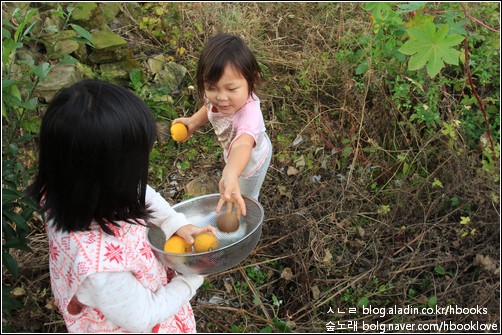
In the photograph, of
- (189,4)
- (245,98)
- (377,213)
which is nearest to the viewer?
(245,98)

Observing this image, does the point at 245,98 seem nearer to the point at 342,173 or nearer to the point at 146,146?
the point at 146,146

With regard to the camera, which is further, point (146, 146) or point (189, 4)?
point (189, 4)

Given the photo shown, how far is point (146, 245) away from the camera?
55.2 inches

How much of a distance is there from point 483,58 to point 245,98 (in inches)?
65.8

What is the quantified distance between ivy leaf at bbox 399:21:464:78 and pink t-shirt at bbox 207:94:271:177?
0.67m

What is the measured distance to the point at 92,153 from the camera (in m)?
1.16

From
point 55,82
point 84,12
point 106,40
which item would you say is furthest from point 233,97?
point 84,12

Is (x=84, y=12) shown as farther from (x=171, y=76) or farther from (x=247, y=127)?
(x=247, y=127)

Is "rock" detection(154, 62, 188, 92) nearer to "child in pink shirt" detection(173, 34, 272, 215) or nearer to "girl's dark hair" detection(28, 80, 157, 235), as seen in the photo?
"child in pink shirt" detection(173, 34, 272, 215)

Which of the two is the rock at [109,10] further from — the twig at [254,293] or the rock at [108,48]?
the twig at [254,293]

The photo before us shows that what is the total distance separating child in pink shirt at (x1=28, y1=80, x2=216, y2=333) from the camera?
45.6 inches

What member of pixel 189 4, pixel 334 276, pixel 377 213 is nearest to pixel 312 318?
pixel 334 276

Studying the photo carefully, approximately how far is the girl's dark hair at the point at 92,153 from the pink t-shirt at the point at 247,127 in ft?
2.46

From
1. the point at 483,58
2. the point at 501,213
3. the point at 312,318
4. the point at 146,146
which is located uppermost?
the point at 146,146
